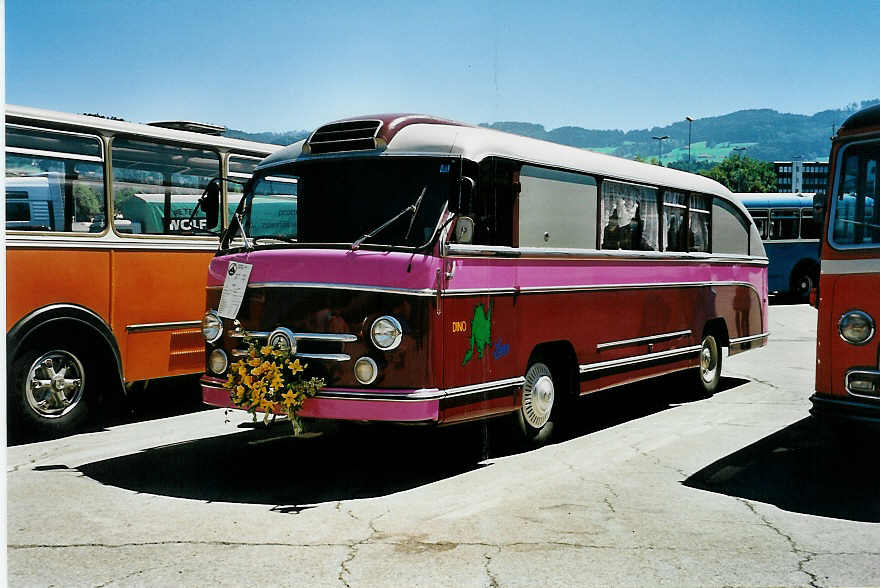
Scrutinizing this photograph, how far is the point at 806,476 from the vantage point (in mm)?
7605

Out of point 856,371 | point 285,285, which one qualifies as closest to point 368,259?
point 285,285

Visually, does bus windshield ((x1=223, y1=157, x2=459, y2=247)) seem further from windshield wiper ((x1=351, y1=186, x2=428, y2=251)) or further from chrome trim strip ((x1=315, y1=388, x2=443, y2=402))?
chrome trim strip ((x1=315, y1=388, x2=443, y2=402))

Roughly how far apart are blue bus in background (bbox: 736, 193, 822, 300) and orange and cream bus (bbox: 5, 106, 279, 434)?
24175mm

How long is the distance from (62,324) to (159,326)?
3.84 feet

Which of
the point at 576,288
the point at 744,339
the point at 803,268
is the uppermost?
the point at 576,288

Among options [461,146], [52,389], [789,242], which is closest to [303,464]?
[461,146]

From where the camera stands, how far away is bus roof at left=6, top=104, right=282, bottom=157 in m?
9.16

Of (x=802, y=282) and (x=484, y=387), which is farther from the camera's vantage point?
(x=802, y=282)

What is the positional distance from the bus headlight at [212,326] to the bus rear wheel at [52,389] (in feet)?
7.43

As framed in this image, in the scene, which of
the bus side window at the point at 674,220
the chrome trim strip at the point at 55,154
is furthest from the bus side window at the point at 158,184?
the bus side window at the point at 674,220

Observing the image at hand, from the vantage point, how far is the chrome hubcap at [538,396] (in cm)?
875

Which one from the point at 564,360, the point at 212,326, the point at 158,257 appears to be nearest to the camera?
the point at 212,326

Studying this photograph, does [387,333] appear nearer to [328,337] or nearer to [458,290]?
[328,337]

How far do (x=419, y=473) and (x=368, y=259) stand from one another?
6.02 feet
